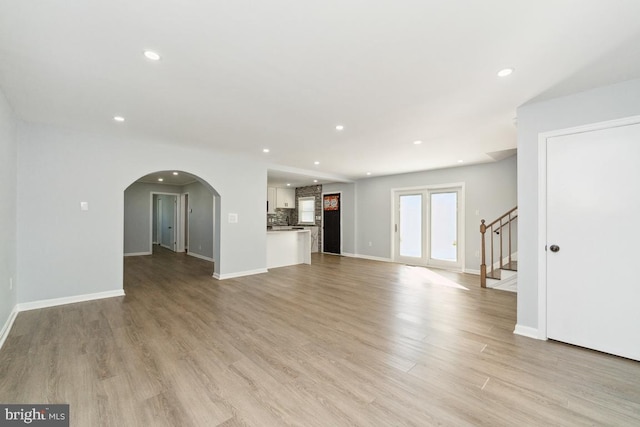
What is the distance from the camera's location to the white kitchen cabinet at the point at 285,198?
10.0 metres

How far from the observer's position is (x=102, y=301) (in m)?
3.96

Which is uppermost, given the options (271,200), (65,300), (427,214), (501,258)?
(271,200)

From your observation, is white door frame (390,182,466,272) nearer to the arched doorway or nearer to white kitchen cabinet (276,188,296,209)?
white kitchen cabinet (276,188,296,209)

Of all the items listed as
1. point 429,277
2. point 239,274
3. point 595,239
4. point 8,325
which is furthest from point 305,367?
point 429,277

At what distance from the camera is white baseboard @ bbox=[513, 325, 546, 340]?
2.84 m

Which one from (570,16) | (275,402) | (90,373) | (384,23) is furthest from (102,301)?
(570,16)

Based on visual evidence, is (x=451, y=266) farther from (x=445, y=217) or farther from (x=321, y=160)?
(x=321, y=160)

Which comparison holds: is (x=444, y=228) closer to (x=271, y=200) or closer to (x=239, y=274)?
(x=239, y=274)

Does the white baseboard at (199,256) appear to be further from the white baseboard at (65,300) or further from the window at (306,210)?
the window at (306,210)

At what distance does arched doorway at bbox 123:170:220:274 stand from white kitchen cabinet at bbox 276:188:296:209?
2766 millimetres

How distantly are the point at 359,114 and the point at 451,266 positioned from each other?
17.0ft

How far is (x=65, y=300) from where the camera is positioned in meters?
3.82

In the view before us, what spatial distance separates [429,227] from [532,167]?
172 inches

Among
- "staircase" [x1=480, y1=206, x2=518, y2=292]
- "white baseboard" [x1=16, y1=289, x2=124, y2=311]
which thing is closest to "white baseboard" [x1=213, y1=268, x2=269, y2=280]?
"white baseboard" [x1=16, y1=289, x2=124, y2=311]
